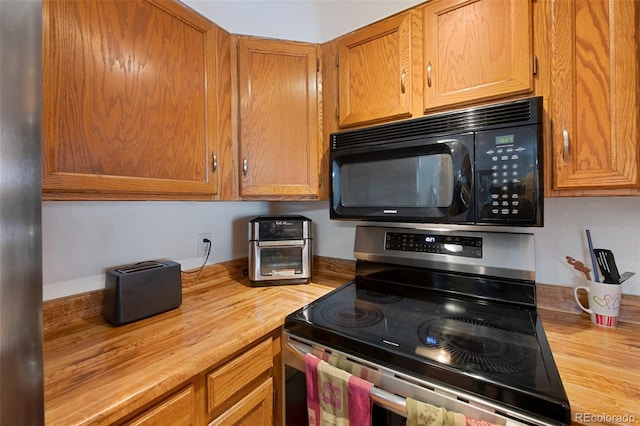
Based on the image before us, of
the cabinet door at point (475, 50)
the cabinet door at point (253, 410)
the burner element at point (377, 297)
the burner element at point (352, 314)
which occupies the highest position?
the cabinet door at point (475, 50)

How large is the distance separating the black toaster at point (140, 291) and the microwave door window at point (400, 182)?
2.64 ft

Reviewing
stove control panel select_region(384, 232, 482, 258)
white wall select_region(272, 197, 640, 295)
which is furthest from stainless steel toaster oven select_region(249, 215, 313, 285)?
white wall select_region(272, 197, 640, 295)

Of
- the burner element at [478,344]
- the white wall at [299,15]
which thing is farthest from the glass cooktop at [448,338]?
the white wall at [299,15]

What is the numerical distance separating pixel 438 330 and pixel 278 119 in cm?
111

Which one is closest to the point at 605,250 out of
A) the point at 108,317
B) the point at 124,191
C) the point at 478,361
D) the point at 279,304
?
the point at 478,361

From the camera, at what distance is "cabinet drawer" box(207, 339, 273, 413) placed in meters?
0.83

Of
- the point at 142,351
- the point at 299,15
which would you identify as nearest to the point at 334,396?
the point at 142,351

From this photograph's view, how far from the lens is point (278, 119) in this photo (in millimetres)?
1325

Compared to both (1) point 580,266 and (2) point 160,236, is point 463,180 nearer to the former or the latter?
(1) point 580,266

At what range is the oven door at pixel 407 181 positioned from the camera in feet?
3.24

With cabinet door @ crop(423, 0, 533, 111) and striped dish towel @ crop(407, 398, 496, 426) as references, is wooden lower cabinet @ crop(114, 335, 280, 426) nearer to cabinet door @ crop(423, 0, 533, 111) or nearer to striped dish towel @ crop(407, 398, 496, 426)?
striped dish towel @ crop(407, 398, 496, 426)

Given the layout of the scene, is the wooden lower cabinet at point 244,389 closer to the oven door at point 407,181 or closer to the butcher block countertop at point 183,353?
the butcher block countertop at point 183,353

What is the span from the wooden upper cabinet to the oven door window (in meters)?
0.47

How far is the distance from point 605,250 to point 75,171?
175 cm
